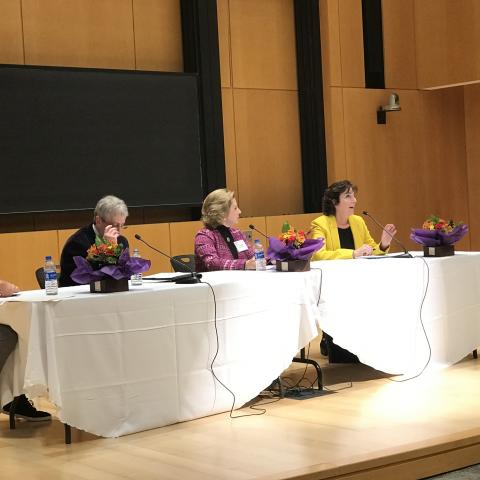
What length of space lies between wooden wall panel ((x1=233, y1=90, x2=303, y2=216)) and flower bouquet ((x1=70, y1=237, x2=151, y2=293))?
468 cm

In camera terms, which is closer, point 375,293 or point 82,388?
point 82,388

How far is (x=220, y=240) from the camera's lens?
18.6 feet

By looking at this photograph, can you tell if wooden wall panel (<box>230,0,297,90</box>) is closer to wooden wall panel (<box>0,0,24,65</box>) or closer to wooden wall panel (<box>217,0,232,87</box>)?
wooden wall panel (<box>217,0,232,87</box>)

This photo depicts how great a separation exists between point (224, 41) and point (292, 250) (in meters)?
4.28

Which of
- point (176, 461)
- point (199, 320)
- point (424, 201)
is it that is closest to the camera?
point (176, 461)

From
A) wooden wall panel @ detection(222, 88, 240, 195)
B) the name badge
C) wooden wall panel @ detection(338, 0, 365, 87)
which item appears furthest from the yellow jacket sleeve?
wooden wall panel @ detection(338, 0, 365, 87)

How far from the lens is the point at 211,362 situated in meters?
4.71

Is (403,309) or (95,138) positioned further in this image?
(95,138)

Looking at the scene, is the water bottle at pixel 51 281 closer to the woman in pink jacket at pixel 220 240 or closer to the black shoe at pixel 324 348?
the woman in pink jacket at pixel 220 240

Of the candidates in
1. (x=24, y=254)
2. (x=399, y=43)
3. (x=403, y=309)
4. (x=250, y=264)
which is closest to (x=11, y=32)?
(x=24, y=254)

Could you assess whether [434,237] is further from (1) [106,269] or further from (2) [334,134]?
(2) [334,134]

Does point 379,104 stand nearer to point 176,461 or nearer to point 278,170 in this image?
point 278,170

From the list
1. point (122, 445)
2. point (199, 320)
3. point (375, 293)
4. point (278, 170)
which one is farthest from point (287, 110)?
point (122, 445)

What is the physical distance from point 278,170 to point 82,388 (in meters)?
5.47
